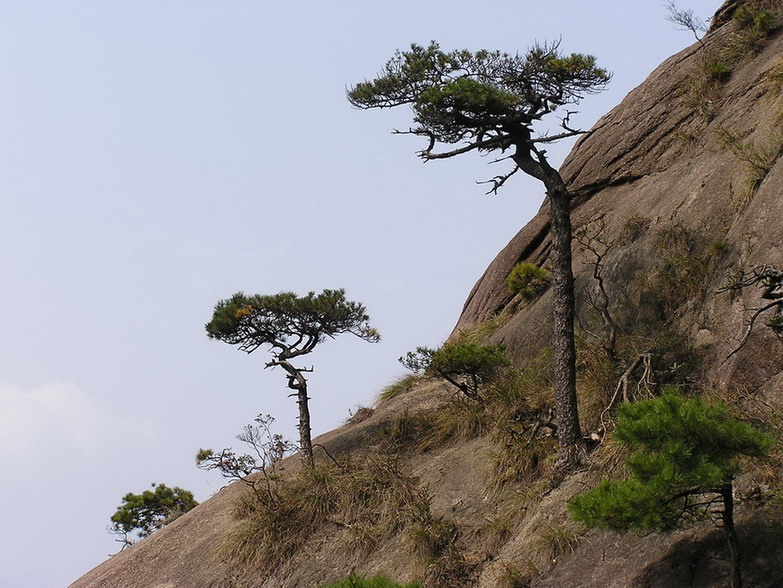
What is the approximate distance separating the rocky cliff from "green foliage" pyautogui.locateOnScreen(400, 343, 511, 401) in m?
0.59

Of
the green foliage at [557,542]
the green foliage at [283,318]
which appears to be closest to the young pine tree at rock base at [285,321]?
the green foliage at [283,318]

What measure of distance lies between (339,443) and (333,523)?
302cm

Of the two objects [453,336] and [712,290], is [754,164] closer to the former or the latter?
[712,290]

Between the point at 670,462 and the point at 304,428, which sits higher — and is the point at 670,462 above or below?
below

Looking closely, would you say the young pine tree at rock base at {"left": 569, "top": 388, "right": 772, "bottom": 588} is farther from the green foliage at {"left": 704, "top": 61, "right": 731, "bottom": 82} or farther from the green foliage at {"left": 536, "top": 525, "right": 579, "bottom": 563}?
the green foliage at {"left": 704, "top": 61, "right": 731, "bottom": 82}

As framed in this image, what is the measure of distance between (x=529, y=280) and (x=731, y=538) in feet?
35.1

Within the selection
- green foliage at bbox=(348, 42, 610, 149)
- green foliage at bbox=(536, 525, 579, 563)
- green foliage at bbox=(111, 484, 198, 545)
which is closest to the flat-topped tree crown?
green foliage at bbox=(348, 42, 610, 149)

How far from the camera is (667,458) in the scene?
8.28 m

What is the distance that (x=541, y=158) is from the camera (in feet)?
44.7

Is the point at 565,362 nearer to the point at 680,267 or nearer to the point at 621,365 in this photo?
the point at 621,365

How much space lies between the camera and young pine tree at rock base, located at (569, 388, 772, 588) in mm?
8211

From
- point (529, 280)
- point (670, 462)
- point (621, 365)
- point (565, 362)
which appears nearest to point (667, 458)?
point (670, 462)

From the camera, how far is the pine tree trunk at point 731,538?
341 inches

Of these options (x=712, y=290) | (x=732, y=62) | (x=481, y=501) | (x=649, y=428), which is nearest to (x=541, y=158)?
(x=712, y=290)
